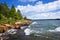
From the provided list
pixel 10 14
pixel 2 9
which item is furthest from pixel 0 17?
pixel 10 14

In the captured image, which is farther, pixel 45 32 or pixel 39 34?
pixel 45 32

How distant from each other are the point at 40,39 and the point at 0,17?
28.1m

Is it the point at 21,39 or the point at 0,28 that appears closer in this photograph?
the point at 21,39

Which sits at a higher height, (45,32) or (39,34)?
(39,34)

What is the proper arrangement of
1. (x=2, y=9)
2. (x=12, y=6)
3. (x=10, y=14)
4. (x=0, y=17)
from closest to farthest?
1. (x=0, y=17)
2. (x=2, y=9)
3. (x=10, y=14)
4. (x=12, y=6)

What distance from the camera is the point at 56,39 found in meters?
24.4

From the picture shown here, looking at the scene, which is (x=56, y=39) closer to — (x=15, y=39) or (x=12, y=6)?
(x=15, y=39)

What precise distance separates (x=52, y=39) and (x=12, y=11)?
46.6m

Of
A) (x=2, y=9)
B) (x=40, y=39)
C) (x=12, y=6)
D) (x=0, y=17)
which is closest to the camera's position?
(x=40, y=39)

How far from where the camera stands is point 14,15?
70.8 metres

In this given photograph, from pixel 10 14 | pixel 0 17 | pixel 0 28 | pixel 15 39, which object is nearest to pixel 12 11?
pixel 10 14

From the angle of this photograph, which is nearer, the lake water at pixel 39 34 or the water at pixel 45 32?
the lake water at pixel 39 34

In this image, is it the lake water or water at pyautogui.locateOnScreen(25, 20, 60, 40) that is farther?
water at pyautogui.locateOnScreen(25, 20, 60, 40)

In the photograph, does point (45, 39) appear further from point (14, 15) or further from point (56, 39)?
point (14, 15)
